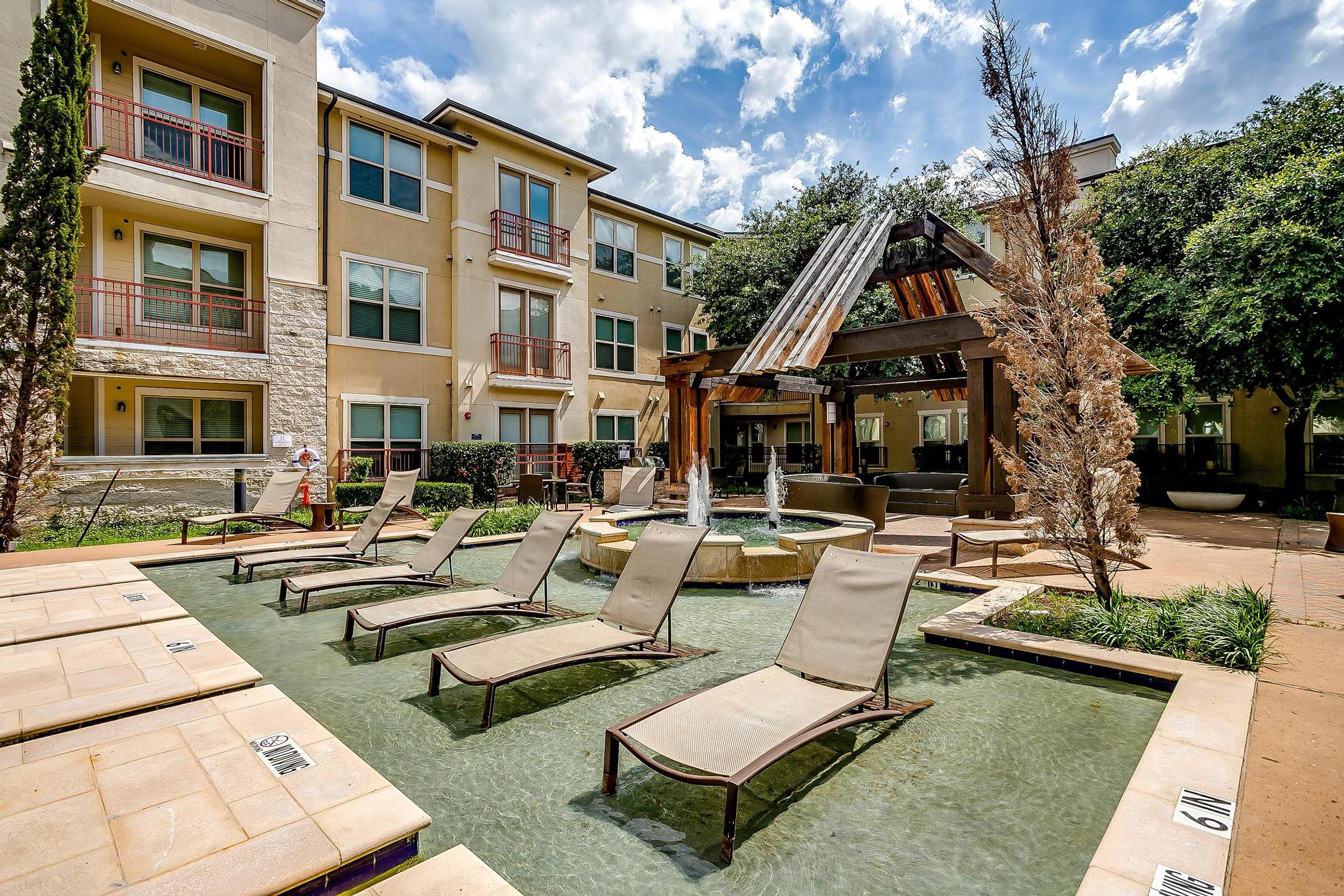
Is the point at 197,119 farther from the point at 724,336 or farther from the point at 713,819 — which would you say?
the point at 713,819

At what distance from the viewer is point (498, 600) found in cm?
534

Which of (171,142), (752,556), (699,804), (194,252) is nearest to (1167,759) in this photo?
(699,804)

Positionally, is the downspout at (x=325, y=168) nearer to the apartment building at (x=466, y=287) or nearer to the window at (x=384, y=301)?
the apartment building at (x=466, y=287)

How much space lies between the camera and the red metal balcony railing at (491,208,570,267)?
17.8 m

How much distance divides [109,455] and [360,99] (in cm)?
977

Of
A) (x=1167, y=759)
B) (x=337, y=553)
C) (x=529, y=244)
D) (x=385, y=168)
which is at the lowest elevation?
(x=1167, y=759)

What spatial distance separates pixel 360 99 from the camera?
594 inches

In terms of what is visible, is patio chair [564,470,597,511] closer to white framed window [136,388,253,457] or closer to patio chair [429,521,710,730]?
white framed window [136,388,253,457]

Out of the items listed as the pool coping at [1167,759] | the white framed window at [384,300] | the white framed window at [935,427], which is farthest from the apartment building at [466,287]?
the pool coping at [1167,759]

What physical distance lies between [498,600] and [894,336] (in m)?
7.78

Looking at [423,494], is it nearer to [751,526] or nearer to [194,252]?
[194,252]

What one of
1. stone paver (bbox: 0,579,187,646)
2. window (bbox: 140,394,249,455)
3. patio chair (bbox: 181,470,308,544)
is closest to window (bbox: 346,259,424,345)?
window (bbox: 140,394,249,455)

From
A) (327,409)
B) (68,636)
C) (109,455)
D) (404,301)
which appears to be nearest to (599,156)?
(404,301)

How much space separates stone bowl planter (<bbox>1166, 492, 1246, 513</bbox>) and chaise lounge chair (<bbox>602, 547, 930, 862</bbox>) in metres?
16.0
